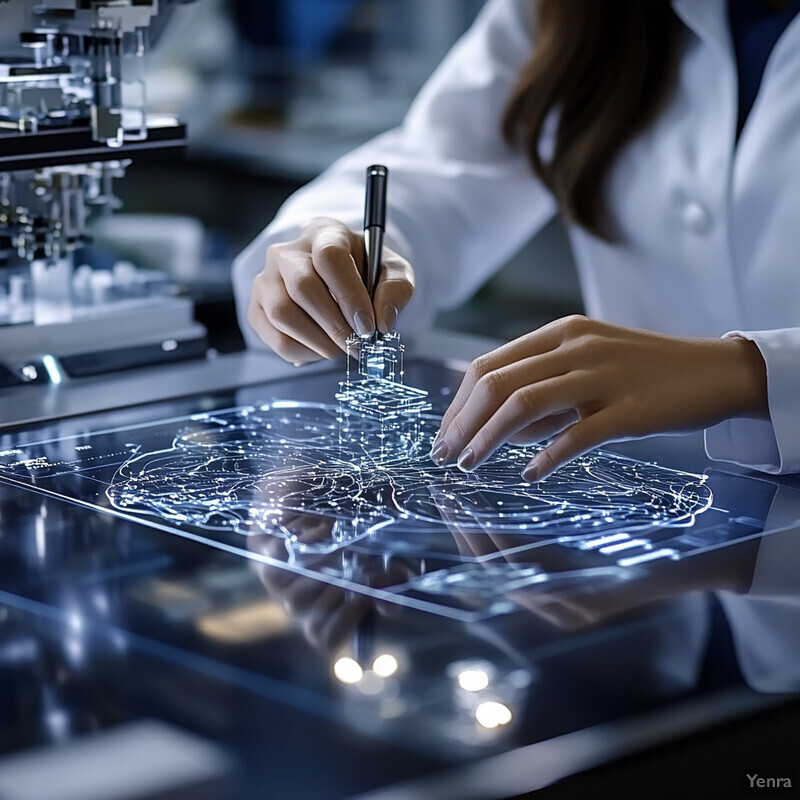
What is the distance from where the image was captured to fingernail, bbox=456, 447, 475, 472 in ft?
2.63

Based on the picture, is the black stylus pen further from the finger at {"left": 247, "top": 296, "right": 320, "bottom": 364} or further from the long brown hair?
the long brown hair

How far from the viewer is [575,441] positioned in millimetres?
796

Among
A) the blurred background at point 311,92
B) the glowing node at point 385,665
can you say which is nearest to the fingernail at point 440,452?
the glowing node at point 385,665

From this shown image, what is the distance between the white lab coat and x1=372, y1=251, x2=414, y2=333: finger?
0.60ft

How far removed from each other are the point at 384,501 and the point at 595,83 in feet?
2.07

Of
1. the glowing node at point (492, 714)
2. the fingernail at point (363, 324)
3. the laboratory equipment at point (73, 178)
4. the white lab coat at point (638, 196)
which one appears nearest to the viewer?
the glowing node at point (492, 714)

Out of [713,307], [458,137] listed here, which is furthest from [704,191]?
[458,137]

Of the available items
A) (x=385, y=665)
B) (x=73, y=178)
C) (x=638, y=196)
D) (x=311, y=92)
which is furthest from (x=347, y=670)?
(x=311, y=92)

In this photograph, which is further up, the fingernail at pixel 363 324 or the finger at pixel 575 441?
the fingernail at pixel 363 324

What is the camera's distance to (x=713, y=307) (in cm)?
123

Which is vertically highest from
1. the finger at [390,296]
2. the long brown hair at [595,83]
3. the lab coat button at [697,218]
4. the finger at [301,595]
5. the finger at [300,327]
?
the long brown hair at [595,83]

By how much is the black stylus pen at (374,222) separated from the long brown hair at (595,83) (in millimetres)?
366

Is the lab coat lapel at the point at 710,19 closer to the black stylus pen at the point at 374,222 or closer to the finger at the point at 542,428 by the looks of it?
the black stylus pen at the point at 374,222

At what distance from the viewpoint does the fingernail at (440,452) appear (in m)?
0.83
